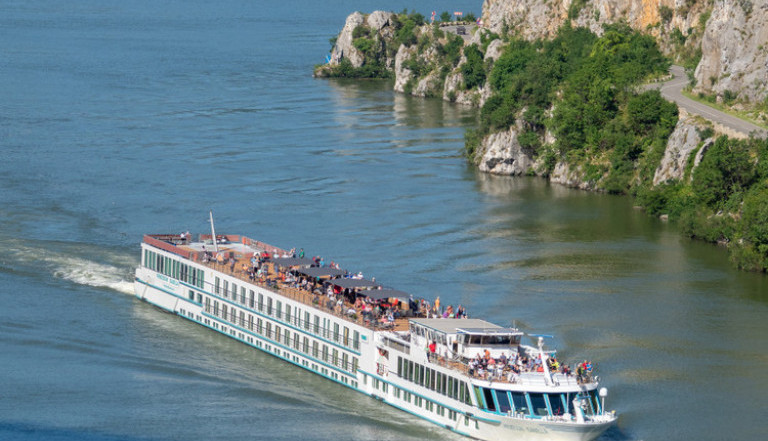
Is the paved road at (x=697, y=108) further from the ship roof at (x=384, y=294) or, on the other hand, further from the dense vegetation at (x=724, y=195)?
the ship roof at (x=384, y=294)

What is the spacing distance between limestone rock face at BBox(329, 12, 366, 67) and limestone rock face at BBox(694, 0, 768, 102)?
259 feet

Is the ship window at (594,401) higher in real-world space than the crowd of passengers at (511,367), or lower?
lower

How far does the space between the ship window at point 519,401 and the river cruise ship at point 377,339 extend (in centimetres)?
4

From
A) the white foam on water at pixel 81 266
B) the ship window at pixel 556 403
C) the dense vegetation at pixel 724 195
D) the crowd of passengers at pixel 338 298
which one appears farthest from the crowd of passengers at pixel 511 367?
the dense vegetation at pixel 724 195

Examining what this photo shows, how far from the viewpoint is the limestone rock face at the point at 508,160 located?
370 feet

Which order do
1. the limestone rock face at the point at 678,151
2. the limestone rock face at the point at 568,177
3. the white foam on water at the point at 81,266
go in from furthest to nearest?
the limestone rock face at the point at 568,177 < the limestone rock face at the point at 678,151 < the white foam on water at the point at 81,266

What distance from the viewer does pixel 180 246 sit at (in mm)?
74125

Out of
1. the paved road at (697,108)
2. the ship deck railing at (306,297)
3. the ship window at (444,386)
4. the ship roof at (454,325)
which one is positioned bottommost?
the ship window at (444,386)

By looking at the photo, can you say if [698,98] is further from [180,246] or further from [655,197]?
[180,246]

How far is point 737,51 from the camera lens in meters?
108

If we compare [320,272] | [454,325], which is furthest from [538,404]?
[320,272]

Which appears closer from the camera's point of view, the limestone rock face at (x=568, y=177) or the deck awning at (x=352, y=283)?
the deck awning at (x=352, y=283)

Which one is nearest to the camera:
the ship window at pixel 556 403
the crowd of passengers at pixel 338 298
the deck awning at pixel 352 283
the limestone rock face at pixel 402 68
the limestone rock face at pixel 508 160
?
the ship window at pixel 556 403

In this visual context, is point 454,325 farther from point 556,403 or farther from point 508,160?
point 508,160
